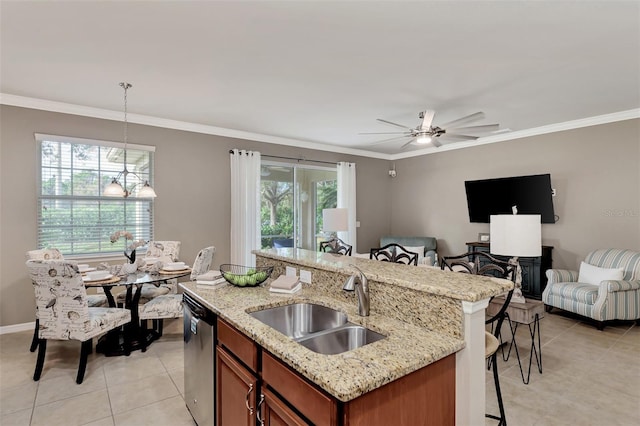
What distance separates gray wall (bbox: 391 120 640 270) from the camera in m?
4.43

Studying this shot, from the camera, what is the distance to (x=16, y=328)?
12.9 feet

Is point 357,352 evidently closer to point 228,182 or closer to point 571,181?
point 228,182

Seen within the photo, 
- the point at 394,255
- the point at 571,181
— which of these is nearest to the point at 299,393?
the point at 394,255

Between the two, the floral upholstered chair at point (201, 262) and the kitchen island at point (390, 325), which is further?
the floral upholstered chair at point (201, 262)

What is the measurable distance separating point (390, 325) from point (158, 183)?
14.2ft

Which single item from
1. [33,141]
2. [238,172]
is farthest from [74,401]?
[238,172]

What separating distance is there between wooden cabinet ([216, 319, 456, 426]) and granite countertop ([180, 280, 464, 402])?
0.06m

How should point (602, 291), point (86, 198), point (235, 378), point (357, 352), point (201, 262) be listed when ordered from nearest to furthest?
point (357, 352)
point (235, 378)
point (201, 262)
point (602, 291)
point (86, 198)

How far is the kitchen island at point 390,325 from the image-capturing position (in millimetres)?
1108

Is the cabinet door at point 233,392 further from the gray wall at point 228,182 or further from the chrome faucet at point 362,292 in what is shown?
the gray wall at point 228,182

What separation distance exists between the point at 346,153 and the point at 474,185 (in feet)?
8.41

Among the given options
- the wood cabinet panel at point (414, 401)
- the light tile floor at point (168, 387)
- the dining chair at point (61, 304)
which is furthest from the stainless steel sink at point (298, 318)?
the dining chair at point (61, 304)

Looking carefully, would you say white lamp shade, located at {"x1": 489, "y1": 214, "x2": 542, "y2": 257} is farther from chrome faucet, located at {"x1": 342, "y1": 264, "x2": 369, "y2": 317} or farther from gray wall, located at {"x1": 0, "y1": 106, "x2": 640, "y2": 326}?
gray wall, located at {"x1": 0, "y1": 106, "x2": 640, "y2": 326}

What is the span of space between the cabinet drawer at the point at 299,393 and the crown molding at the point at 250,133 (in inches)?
173
